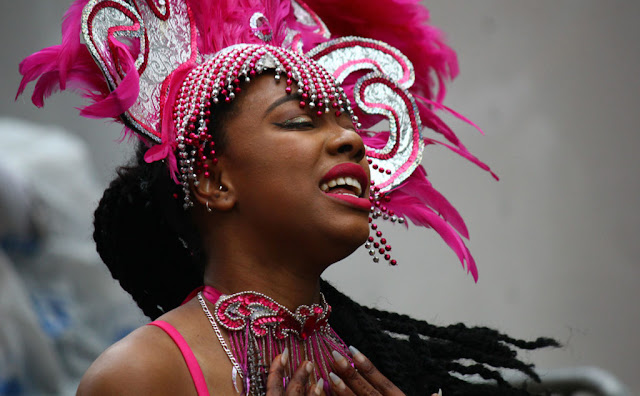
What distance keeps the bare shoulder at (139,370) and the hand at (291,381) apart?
17 centimetres

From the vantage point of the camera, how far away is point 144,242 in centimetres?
205

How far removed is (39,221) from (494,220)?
2.18 metres

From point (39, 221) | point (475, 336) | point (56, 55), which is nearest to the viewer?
point (56, 55)

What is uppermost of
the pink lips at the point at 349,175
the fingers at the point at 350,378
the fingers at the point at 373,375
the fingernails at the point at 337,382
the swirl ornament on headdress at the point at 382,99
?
the swirl ornament on headdress at the point at 382,99

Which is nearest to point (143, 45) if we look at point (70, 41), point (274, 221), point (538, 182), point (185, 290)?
point (70, 41)

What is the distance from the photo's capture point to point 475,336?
2094mm

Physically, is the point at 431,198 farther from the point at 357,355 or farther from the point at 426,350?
the point at 357,355

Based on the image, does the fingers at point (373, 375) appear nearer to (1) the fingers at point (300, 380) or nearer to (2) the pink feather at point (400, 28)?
(1) the fingers at point (300, 380)

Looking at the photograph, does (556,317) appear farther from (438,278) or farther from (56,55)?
(56,55)

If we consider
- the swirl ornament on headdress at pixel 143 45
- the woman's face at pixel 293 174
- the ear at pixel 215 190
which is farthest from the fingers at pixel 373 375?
the swirl ornament on headdress at pixel 143 45

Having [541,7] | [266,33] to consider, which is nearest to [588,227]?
[541,7]

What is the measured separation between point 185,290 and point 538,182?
2435 millimetres

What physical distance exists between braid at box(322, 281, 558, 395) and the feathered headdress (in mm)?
193

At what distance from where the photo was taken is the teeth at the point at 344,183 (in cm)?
177
